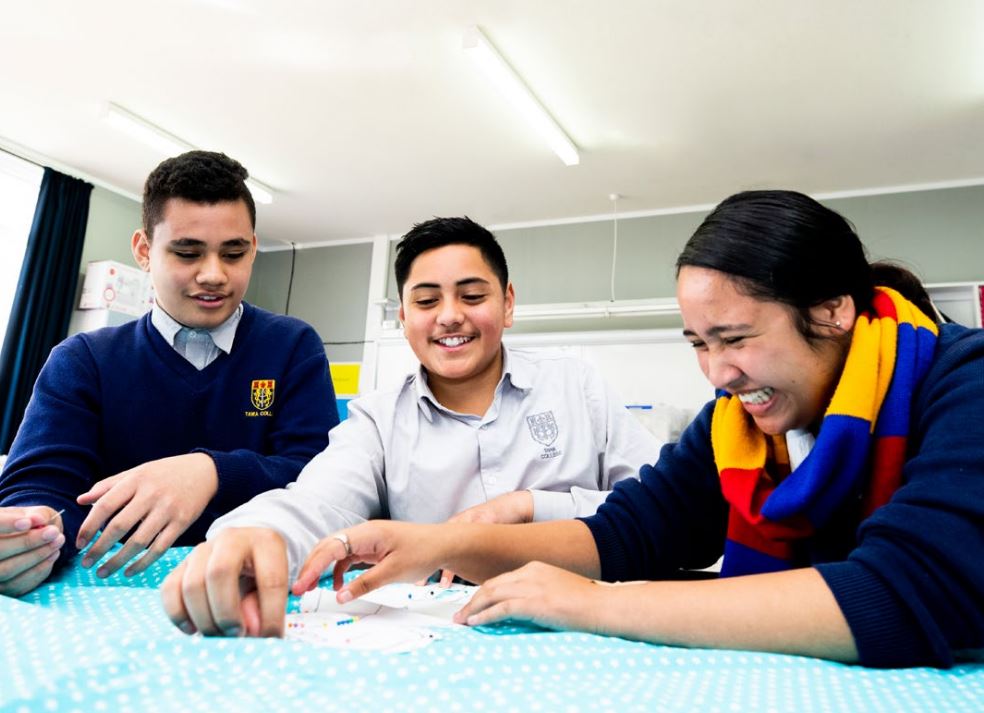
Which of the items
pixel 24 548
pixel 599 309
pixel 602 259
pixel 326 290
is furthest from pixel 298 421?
pixel 326 290

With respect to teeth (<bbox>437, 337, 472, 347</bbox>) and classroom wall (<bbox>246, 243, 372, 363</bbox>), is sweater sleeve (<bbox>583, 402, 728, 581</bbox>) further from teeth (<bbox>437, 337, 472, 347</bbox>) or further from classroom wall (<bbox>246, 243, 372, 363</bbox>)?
classroom wall (<bbox>246, 243, 372, 363</bbox>)

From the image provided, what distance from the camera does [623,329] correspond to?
17.1 feet

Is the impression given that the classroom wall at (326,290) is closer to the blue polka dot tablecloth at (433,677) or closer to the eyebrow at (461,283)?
the eyebrow at (461,283)

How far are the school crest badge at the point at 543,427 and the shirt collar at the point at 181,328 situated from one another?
599 mm

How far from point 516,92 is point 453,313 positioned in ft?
8.42

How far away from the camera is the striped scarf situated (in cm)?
78

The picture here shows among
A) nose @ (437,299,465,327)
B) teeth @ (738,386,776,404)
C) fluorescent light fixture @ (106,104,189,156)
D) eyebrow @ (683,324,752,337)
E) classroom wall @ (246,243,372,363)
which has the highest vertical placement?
fluorescent light fixture @ (106,104,189,156)

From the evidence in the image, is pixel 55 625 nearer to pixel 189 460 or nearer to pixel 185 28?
pixel 189 460

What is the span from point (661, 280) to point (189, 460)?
4.57 metres

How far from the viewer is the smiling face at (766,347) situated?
866mm

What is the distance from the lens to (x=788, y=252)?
2.79 feet

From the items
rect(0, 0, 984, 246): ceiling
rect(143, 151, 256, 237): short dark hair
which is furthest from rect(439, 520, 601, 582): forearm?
rect(0, 0, 984, 246): ceiling

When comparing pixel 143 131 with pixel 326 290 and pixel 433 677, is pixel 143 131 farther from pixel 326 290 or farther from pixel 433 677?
pixel 433 677

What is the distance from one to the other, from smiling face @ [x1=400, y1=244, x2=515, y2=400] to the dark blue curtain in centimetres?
431
